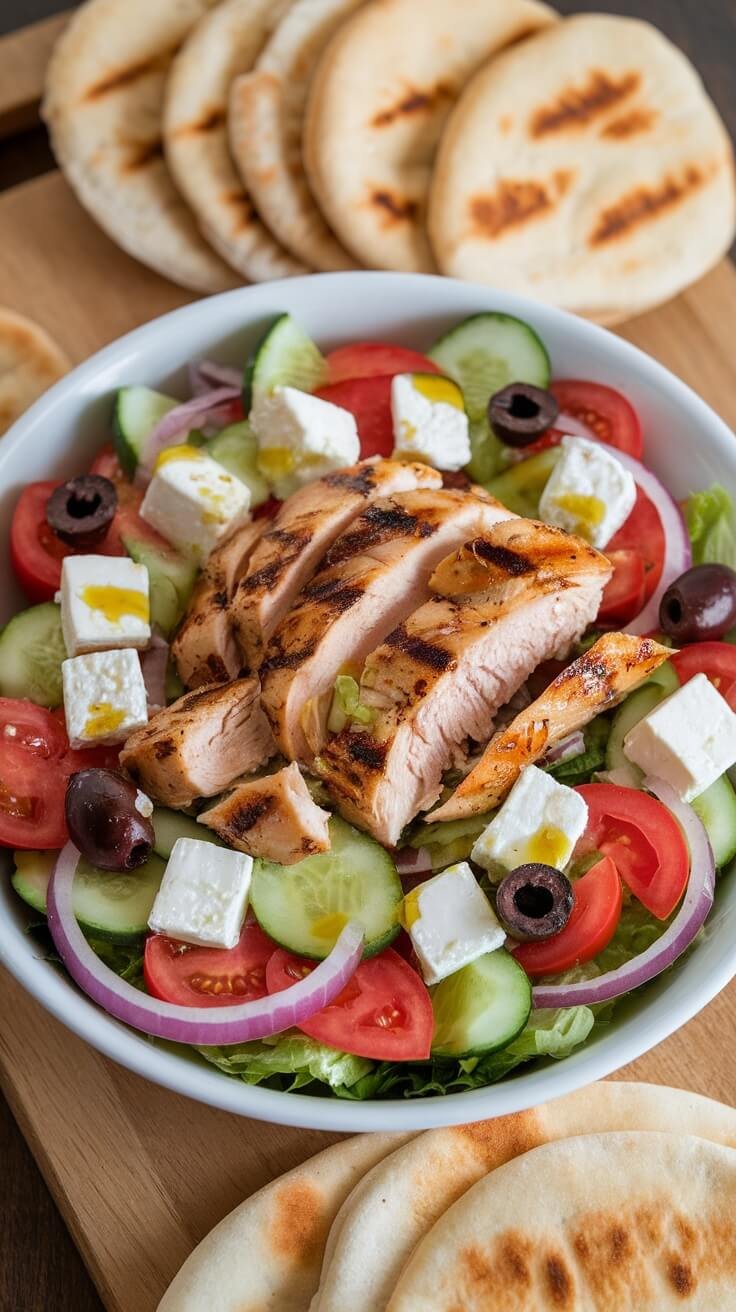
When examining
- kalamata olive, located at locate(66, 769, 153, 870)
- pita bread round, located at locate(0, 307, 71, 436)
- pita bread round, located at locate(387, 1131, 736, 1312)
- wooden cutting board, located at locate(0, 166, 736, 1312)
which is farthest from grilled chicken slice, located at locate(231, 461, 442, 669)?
pita bread round, located at locate(387, 1131, 736, 1312)

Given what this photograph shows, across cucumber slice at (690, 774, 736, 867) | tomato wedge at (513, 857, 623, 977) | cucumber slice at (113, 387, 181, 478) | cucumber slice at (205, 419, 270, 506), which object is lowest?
cucumber slice at (690, 774, 736, 867)

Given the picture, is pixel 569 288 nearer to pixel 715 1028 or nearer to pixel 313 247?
pixel 313 247

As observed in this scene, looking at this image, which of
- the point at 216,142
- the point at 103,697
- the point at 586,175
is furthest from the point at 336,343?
the point at 103,697

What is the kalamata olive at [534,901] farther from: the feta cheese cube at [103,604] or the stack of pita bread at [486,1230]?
the feta cheese cube at [103,604]

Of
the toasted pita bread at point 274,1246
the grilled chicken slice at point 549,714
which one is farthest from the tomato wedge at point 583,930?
the toasted pita bread at point 274,1246

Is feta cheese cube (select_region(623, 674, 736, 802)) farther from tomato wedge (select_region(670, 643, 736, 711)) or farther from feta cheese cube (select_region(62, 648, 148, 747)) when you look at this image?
feta cheese cube (select_region(62, 648, 148, 747))

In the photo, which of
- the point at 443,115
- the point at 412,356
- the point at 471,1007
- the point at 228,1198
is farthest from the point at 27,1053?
the point at 443,115

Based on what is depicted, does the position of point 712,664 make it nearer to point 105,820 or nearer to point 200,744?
point 200,744
